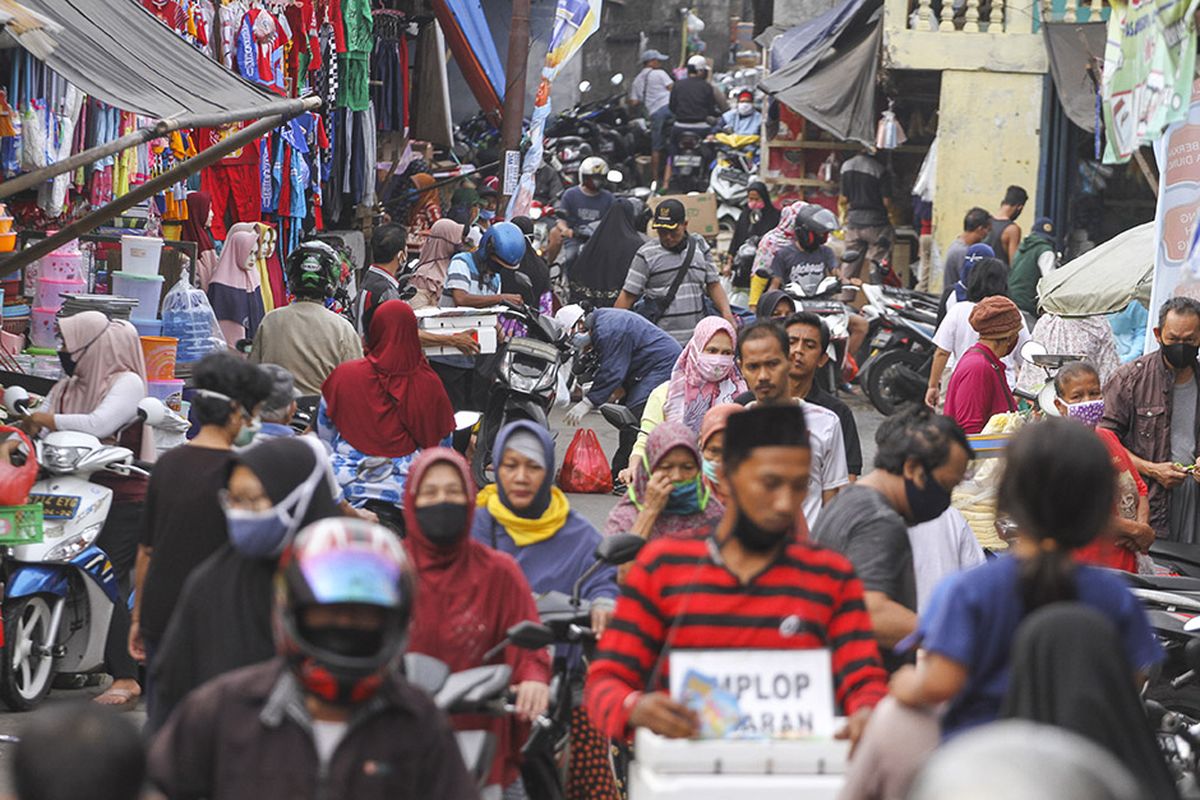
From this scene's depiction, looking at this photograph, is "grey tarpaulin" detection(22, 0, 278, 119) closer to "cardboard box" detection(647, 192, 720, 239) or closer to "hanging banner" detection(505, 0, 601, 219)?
"hanging banner" detection(505, 0, 601, 219)

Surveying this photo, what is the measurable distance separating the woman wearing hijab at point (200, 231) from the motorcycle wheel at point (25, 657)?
5904 millimetres

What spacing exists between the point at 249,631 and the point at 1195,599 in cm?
448

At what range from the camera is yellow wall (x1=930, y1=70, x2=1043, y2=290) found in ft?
75.0

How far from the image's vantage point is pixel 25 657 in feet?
25.7

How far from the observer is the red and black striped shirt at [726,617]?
4.11 meters

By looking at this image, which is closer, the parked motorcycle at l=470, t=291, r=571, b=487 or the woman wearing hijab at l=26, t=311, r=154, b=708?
the woman wearing hijab at l=26, t=311, r=154, b=708

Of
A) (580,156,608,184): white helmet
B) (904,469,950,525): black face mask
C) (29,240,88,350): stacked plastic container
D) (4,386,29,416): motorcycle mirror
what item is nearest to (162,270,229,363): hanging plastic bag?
(29,240,88,350): stacked plastic container

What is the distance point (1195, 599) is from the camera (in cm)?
766

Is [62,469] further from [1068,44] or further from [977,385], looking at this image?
[1068,44]

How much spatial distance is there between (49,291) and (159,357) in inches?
45.9

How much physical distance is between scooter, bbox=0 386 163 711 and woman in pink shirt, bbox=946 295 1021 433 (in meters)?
3.93

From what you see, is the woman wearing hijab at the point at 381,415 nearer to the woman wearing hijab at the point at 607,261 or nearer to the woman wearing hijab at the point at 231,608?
the woman wearing hijab at the point at 231,608

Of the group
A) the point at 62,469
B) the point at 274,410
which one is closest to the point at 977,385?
the point at 274,410

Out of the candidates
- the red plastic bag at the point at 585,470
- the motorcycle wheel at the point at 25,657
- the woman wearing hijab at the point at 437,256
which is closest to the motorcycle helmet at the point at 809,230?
the woman wearing hijab at the point at 437,256
